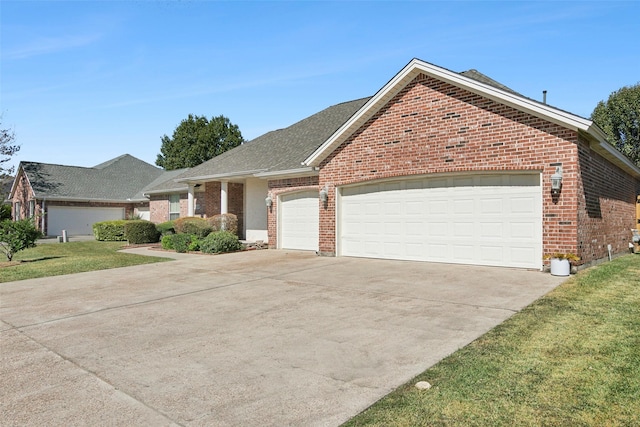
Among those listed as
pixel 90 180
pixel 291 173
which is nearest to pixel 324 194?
pixel 291 173

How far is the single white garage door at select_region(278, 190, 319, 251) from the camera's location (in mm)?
15328

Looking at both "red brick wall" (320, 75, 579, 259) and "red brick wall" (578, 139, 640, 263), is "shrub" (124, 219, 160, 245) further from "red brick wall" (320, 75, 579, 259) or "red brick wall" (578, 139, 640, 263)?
"red brick wall" (578, 139, 640, 263)

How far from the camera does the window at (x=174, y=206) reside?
25.1 m

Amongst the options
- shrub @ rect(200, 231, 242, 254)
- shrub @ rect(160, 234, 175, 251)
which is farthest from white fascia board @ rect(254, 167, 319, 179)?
shrub @ rect(160, 234, 175, 251)

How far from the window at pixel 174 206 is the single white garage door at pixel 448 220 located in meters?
14.9

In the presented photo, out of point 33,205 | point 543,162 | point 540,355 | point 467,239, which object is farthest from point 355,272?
point 33,205

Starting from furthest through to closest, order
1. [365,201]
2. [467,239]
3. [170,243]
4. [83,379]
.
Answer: [170,243]
[365,201]
[467,239]
[83,379]

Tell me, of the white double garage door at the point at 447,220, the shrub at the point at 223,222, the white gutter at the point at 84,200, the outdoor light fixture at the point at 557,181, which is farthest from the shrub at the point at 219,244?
the white gutter at the point at 84,200

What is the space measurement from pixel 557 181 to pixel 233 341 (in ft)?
26.5

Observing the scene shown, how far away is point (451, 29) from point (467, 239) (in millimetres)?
6090

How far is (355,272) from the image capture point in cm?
1011

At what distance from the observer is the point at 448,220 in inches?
440

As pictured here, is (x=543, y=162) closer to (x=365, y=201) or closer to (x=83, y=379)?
(x=365, y=201)

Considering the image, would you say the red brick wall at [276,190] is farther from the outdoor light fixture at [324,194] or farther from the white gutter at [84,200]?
the white gutter at [84,200]
